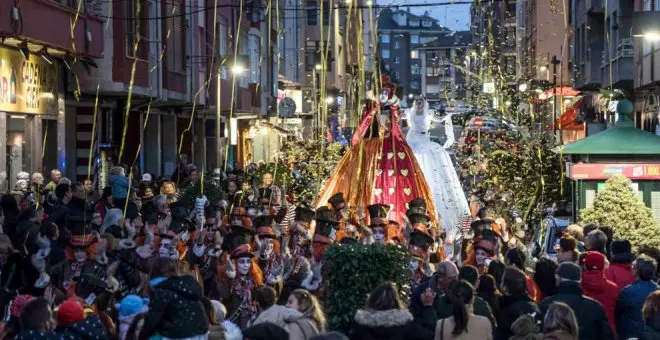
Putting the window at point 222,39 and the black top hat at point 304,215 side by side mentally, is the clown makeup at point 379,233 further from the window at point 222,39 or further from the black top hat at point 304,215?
the window at point 222,39

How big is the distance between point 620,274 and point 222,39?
32540 millimetres

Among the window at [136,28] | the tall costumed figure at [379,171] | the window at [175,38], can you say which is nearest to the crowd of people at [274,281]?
the tall costumed figure at [379,171]

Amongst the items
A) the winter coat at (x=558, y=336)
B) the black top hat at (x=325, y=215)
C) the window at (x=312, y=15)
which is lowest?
the winter coat at (x=558, y=336)

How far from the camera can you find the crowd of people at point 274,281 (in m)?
9.31

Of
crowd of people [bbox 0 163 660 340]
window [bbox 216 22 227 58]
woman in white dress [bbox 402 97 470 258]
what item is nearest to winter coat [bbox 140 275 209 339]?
crowd of people [bbox 0 163 660 340]

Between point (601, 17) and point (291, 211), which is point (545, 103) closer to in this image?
point (601, 17)

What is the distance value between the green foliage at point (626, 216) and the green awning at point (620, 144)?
1279 millimetres

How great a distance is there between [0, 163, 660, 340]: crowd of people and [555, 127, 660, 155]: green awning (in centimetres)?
208

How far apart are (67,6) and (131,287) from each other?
12549 millimetres

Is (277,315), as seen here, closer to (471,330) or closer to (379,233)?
(471,330)

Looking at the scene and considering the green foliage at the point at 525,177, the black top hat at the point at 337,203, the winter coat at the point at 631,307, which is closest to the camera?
the winter coat at the point at 631,307

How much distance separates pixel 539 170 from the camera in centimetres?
2353

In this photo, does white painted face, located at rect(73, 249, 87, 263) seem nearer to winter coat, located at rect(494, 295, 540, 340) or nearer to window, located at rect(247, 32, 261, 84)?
winter coat, located at rect(494, 295, 540, 340)

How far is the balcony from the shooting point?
2125 cm
